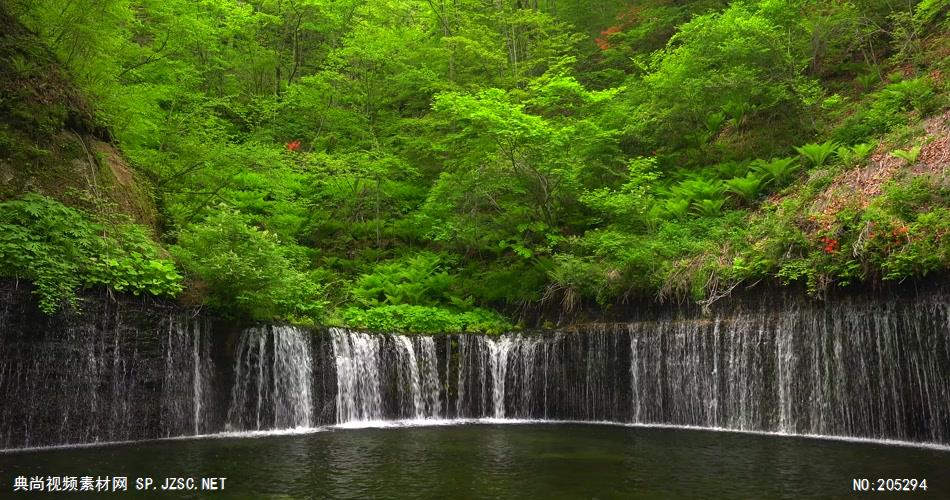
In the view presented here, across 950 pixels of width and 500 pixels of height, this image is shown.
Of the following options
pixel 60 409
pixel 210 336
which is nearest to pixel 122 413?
pixel 60 409

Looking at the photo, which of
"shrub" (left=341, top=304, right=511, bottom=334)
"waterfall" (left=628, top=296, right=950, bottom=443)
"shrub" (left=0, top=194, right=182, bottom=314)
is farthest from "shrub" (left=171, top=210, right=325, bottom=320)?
"waterfall" (left=628, top=296, right=950, bottom=443)

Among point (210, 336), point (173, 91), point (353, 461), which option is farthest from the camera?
point (173, 91)

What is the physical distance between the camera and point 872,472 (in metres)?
7.06

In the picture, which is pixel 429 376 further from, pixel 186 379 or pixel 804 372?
pixel 804 372

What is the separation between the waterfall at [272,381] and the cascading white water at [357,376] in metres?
0.72

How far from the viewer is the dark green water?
20.4ft

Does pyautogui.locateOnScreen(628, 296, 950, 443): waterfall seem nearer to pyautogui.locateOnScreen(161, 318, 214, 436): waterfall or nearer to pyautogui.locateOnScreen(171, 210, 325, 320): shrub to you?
pyautogui.locateOnScreen(171, 210, 325, 320): shrub

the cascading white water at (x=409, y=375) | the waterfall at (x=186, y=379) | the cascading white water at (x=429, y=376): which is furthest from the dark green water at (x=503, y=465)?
the cascading white water at (x=429, y=376)

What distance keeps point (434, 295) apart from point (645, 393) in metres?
7.01

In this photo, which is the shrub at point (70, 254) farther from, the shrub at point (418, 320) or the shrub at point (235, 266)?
the shrub at point (418, 320)

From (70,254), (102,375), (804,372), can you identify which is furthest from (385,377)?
(804,372)

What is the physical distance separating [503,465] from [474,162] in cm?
1114

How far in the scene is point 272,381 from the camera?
12.5 meters

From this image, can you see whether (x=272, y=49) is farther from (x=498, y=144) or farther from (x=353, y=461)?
(x=353, y=461)
